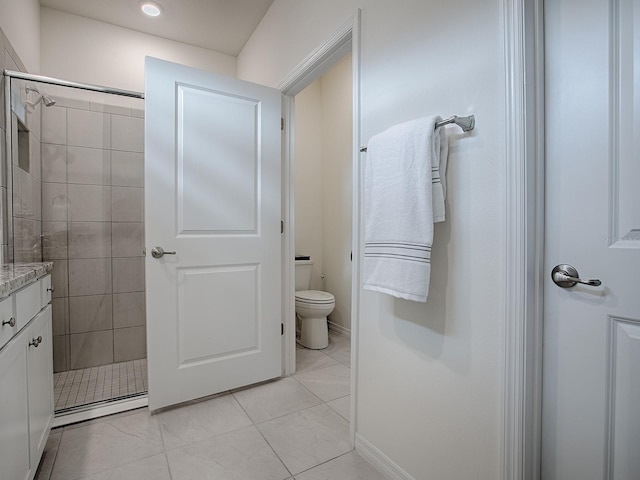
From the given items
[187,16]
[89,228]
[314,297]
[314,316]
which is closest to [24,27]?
[187,16]

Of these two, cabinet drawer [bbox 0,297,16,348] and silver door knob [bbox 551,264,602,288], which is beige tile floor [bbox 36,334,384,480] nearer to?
cabinet drawer [bbox 0,297,16,348]

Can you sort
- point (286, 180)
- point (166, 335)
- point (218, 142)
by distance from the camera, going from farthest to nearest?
point (286, 180)
point (218, 142)
point (166, 335)

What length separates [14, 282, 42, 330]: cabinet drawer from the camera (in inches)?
41.7

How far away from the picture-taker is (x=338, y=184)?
3273mm

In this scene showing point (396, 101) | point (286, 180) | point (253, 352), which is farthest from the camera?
point (286, 180)

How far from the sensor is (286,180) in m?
2.25

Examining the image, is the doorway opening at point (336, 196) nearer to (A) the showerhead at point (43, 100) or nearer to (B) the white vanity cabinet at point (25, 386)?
(B) the white vanity cabinet at point (25, 386)

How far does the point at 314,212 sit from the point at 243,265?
5.09 ft

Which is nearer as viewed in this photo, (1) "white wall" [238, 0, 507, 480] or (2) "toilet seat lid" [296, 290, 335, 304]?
(1) "white wall" [238, 0, 507, 480]

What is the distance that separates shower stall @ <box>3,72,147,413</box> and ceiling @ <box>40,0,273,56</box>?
1.94 feet

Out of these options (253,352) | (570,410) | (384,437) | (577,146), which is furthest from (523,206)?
(253,352)

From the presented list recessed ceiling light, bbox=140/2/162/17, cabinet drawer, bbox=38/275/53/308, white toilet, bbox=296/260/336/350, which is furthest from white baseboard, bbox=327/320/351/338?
recessed ceiling light, bbox=140/2/162/17

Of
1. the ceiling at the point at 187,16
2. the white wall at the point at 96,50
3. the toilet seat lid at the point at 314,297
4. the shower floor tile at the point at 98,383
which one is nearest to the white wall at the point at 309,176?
the toilet seat lid at the point at 314,297

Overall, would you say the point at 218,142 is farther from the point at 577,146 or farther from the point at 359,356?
the point at 577,146
